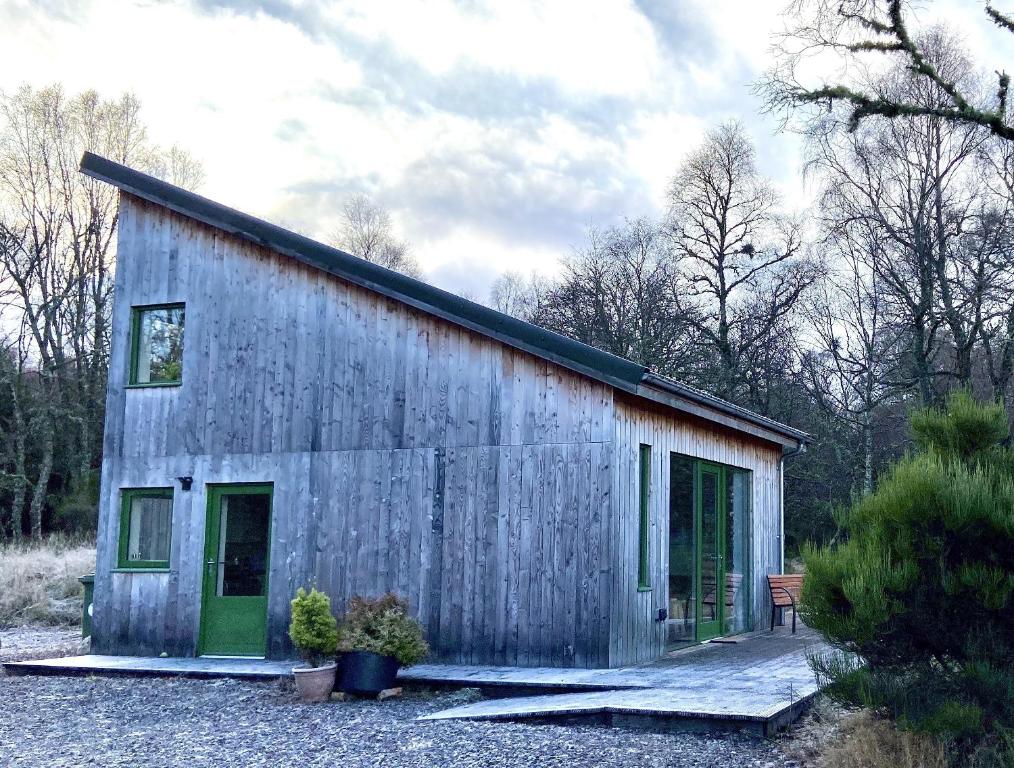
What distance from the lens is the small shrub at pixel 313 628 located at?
955cm

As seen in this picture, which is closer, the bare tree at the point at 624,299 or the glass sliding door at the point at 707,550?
the glass sliding door at the point at 707,550

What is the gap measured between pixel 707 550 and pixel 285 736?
6.16m

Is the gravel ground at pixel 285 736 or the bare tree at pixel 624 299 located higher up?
the bare tree at pixel 624 299

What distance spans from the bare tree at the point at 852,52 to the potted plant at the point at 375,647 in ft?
19.8

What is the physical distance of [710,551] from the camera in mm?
12672

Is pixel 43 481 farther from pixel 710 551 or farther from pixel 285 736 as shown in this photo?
pixel 285 736

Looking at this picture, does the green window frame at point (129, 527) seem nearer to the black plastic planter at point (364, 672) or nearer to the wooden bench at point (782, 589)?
the black plastic planter at point (364, 672)

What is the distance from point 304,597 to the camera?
31.9ft

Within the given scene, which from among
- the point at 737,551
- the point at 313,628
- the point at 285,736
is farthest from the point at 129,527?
the point at 737,551

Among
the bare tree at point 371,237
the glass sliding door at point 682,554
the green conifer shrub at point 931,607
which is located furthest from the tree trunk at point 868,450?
the bare tree at point 371,237

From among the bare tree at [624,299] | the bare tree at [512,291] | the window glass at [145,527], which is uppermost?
the bare tree at [512,291]

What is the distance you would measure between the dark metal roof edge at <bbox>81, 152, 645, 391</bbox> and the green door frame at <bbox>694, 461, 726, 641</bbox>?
2.46 metres

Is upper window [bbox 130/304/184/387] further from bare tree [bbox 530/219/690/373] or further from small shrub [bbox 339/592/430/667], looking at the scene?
bare tree [bbox 530/219/690/373]

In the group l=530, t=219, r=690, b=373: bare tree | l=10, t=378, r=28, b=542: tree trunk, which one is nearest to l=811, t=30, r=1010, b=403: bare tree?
l=530, t=219, r=690, b=373: bare tree
